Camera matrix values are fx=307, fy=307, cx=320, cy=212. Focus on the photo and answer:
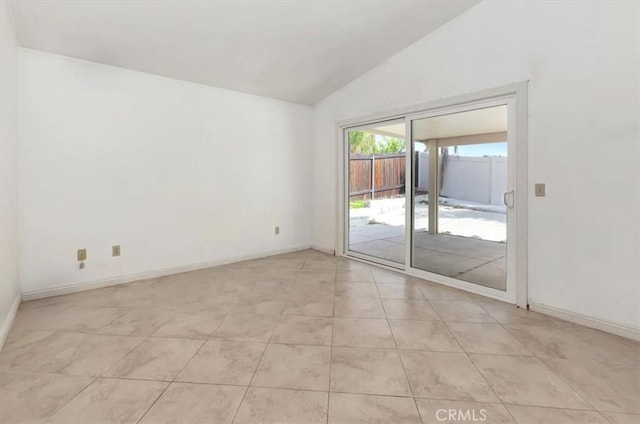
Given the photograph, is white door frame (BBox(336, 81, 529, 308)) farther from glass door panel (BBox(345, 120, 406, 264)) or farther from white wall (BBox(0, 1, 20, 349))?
white wall (BBox(0, 1, 20, 349))

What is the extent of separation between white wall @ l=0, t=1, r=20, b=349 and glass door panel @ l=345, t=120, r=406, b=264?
3496 mm

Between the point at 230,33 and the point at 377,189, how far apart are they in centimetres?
268

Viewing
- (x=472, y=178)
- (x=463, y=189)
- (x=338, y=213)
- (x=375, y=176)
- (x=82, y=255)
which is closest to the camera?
(x=82, y=255)

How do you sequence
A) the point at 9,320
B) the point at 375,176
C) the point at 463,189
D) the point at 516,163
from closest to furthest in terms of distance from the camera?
1. the point at 9,320
2. the point at 516,163
3. the point at 463,189
4. the point at 375,176

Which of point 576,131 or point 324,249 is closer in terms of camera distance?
point 576,131

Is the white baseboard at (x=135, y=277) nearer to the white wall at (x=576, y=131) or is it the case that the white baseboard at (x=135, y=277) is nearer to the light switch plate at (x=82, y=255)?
the light switch plate at (x=82, y=255)

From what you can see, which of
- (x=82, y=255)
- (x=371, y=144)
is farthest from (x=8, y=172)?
(x=371, y=144)

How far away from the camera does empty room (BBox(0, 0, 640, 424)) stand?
5.32ft

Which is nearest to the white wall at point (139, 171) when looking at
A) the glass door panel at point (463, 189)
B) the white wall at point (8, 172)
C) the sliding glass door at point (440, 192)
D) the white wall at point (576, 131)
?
the white wall at point (8, 172)

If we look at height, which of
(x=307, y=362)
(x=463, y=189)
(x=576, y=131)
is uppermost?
(x=576, y=131)

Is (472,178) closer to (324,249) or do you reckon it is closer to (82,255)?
(324,249)

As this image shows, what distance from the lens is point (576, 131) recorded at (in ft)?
7.64

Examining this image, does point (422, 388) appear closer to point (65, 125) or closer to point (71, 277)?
point (71, 277)

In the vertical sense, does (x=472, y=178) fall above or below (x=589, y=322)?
above
